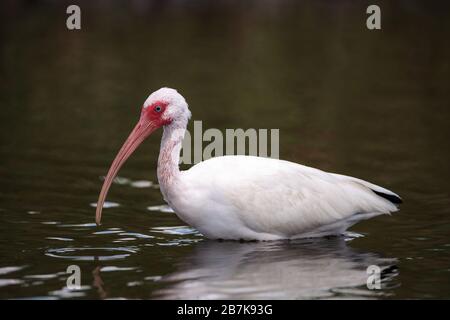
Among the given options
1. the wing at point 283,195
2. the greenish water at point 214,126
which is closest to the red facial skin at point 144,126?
the greenish water at point 214,126

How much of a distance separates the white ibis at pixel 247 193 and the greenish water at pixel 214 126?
0.92ft

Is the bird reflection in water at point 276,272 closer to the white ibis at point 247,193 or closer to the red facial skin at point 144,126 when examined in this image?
the white ibis at point 247,193

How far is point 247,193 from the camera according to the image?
13430 millimetres

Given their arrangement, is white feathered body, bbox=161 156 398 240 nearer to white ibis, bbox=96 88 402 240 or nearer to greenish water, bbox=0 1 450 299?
white ibis, bbox=96 88 402 240

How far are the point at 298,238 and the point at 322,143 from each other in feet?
23.9

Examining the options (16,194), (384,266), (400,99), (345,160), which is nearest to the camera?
(384,266)

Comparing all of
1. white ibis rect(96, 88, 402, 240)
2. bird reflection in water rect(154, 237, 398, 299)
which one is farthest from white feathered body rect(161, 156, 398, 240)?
bird reflection in water rect(154, 237, 398, 299)

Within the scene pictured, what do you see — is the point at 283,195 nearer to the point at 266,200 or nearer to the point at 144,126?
the point at 266,200

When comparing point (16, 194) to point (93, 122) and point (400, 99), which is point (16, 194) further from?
point (400, 99)

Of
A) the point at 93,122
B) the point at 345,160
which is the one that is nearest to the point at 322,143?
the point at 345,160

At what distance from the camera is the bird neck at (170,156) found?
44.0 feet

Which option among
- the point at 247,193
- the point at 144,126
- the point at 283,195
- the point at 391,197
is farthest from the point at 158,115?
the point at 391,197

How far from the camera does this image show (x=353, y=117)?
24.8m

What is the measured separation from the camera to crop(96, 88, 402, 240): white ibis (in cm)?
1327
